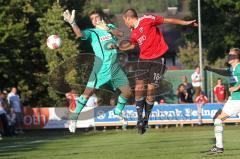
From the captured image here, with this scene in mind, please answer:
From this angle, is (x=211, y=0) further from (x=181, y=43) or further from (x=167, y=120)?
(x=181, y=43)

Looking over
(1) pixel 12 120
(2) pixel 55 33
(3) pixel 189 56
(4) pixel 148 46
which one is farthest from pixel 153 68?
Result: (3) pixel 189 56

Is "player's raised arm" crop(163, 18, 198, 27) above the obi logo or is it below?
above

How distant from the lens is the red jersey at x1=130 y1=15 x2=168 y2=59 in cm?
1555

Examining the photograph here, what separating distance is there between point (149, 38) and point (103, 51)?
116 cm

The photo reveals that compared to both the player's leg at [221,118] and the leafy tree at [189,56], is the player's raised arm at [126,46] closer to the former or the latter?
the player's leg at [221,118]

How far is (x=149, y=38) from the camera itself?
1555cm

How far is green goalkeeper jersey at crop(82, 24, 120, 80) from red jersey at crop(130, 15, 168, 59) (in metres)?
0.62

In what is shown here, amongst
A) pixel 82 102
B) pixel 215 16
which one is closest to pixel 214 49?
pixel 215 16

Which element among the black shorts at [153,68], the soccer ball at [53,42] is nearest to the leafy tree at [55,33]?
the soccer ball at [53,42]

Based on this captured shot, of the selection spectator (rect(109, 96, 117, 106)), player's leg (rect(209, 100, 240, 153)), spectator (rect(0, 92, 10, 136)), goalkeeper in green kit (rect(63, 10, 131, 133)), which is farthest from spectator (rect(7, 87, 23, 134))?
player's leg (rect(209, 100, 240, 153))

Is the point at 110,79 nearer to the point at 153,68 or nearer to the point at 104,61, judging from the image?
the point at 104,61

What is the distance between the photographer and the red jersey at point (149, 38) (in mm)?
15555

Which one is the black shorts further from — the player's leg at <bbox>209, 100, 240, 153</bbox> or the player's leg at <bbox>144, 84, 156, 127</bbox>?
the player's leg at <bbox>209, 100, 240, 153</bbox>

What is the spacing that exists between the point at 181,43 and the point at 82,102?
77496 mm
